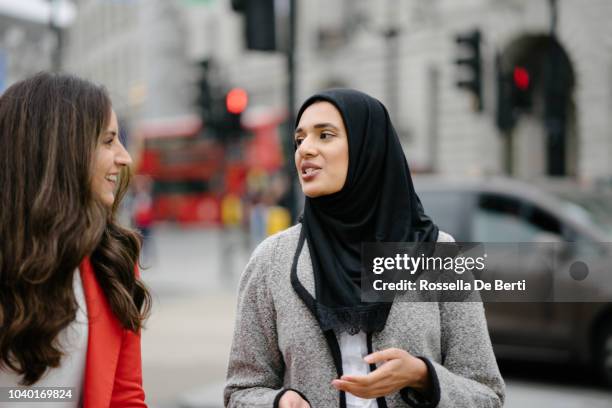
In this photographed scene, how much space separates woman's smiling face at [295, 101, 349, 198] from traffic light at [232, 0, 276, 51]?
4.18 meters

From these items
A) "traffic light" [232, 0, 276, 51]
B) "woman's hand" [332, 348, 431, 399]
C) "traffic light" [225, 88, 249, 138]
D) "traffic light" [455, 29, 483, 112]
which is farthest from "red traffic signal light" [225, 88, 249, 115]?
"woman's hand" [332, 348, 431, 399]

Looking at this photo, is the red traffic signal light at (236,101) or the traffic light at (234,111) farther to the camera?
the red traffic signal light at (236,101)

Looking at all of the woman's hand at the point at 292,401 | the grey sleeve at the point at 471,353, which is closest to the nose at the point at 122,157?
the woman's hand at the point at 292,401

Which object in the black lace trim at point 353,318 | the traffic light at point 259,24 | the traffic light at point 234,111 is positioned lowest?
the black lace trim at point 353,318

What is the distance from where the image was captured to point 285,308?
232 centimetres

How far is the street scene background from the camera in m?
7.53

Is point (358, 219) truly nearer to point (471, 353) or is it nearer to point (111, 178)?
point (471, 353)

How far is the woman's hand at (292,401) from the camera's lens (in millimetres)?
2225

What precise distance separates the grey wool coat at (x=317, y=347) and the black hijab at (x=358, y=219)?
47 millimetres

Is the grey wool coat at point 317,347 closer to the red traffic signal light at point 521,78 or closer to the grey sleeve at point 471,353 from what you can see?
the grey sleeve at point 471,353

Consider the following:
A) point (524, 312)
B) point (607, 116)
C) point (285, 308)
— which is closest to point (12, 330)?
point (285, 308)

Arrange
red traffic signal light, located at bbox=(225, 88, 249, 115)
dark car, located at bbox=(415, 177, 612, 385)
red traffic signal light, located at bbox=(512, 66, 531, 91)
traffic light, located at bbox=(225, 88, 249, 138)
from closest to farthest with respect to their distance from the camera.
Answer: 1. dark car, located at bbox=(415, 177, 612, 385)
2. red traffic signal light, located at bbox=(512, 66, 531, 91)
3. traffic light, located at bbox=(225, 88, 249, 138)
4. red traffic signal light, located at bbox=(225, 88, 249, 115)

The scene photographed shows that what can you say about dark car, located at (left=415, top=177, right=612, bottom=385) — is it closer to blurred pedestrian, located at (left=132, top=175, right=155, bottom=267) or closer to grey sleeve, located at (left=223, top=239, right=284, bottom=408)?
grey sleeve, located at (left=223, top=239, right=284, bottom=408)

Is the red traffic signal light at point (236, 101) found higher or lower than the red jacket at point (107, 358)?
higher
